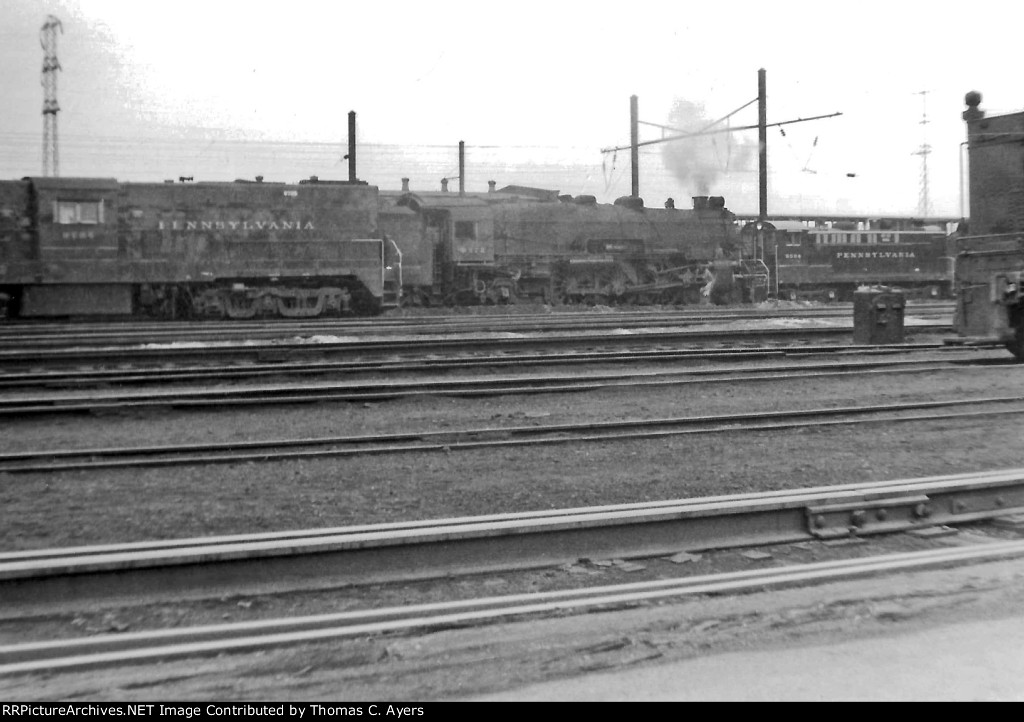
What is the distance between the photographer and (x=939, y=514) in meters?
5.69

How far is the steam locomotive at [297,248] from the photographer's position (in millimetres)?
22328

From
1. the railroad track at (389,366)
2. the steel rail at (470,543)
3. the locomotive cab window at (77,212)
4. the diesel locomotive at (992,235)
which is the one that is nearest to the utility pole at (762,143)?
the railroad track at (389,366)

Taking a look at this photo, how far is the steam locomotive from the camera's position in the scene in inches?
879

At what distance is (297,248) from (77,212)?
498 cm

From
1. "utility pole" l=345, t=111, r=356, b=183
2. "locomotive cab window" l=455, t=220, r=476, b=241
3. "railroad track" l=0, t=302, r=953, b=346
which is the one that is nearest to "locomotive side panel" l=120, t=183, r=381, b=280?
"railroad track" l=0, t=302, r=953, b=346

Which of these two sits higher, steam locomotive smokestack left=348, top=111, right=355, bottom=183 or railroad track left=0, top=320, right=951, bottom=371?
steam locomotive smokestack left=348, top=111, right=355, bottom=183

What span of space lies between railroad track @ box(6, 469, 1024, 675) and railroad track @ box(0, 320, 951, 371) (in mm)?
9710

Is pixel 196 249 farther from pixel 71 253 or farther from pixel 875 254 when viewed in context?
pixel 875 254

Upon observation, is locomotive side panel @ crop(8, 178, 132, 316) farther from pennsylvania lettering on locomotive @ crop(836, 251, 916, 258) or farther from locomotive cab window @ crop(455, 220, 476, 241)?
pennsylvania lettering on locomotive @ crop(836, 251, 916, 258)

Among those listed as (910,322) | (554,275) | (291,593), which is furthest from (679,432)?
(554,275)

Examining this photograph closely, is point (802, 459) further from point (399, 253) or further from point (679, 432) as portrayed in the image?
point (399, 253)

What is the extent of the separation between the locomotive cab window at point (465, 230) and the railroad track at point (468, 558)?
75.9ft

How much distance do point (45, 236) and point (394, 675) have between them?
A: 2129 centimetres

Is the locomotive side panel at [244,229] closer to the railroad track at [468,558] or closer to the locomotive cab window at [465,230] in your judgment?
the locomotive cab window at [465,230]
